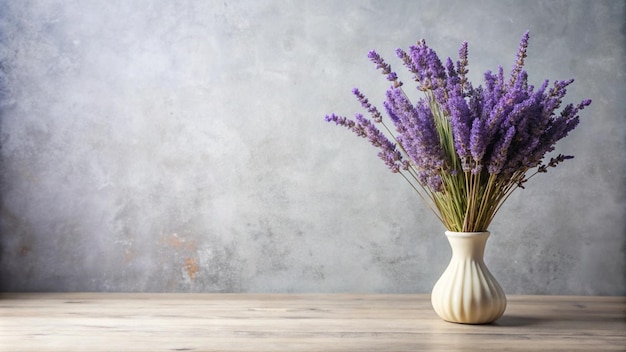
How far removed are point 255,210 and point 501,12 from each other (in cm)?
89

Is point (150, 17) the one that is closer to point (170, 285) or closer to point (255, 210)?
point (255, 210)

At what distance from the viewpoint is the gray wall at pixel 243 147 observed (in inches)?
68.7

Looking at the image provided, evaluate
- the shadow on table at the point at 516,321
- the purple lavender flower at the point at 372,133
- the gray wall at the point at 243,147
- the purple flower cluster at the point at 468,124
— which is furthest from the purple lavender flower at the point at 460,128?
the gray wall at the point at 243,147

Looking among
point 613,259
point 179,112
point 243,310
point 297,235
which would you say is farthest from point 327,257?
point 613,259

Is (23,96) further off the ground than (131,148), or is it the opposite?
(23,96)

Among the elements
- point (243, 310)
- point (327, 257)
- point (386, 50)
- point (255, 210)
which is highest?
point (386, 50)

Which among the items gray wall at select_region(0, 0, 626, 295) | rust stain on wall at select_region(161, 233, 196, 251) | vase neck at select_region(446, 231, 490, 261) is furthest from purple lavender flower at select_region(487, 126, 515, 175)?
rust stain on wall at select_region(161, 233, 196, 251)

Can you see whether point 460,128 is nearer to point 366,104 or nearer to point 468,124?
point 468,124

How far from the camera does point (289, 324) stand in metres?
1.30

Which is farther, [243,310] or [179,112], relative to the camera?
[179,112]

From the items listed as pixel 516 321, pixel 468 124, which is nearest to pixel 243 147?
pixel 468 124

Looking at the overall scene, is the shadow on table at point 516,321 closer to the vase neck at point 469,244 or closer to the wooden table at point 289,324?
the wooden table at point 289,324

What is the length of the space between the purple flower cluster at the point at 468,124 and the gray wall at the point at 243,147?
48cm

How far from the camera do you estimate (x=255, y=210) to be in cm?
177
